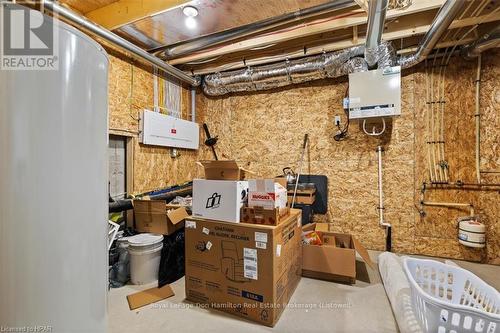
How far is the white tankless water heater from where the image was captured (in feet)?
2.54

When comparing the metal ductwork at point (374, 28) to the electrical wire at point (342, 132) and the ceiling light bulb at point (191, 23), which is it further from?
the ceiling light bulb at point (191, 23)

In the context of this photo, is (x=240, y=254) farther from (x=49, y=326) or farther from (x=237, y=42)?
(x=237, y=42)

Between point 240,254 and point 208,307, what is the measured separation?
579 mm

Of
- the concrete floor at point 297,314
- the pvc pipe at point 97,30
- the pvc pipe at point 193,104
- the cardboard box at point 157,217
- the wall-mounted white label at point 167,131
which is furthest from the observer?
the pvc pipe at point 193,104

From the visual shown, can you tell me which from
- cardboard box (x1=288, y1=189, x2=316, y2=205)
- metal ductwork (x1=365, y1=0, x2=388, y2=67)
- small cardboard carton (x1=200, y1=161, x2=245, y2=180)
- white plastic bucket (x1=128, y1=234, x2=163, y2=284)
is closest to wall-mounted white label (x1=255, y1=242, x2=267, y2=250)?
small cardboard carton (x1=200, y1=161, x2=245, y2=180)

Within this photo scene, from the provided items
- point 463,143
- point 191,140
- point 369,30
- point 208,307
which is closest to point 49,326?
point 208,307

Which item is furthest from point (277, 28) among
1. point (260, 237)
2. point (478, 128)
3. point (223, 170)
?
point (478, 128)

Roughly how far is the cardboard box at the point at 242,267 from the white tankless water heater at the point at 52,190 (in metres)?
1.02

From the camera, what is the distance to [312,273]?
2.50 meters

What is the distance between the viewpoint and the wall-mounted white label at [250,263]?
178 cm

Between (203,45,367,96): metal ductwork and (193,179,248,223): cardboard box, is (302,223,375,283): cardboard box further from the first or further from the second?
(203,45,367,96): metal ductwork

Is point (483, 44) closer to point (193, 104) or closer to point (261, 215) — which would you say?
point (261, 215)

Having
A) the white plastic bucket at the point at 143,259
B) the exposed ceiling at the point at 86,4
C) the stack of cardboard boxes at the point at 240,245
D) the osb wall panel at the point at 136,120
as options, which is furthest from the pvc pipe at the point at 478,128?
the exposed ceiling at the point at 86,4

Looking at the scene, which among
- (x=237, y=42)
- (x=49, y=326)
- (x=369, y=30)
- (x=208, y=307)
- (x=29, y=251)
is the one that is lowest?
(x=208, y=307)
